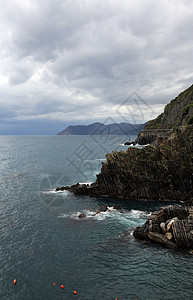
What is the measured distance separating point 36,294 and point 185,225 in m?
24.3

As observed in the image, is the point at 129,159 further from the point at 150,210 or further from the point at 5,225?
the point at 5,225

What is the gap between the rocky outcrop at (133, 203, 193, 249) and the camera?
30.1 meters

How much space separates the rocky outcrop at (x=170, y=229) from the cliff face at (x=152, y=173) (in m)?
17.7

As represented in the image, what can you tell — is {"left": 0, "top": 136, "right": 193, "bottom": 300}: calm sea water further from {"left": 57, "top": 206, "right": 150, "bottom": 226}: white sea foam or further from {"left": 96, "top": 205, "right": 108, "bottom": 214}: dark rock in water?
{"left": 96, "top": 205, "right": 108, "bottom": 214}: dark rock in water

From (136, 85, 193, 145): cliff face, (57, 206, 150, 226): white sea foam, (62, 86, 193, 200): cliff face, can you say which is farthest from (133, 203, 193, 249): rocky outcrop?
(136, 85, 193, 145): cliff face

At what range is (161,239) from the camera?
1227 inches

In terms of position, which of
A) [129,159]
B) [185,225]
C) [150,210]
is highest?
[129,159]

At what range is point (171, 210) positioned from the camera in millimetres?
35594

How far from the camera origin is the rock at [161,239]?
1200 inches

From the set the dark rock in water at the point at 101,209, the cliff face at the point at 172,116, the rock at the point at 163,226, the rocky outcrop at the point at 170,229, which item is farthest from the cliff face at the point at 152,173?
the cliff face at the point at 172,116

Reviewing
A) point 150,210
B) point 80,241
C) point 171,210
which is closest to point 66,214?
point 80,241

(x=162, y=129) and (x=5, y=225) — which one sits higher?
(x=162, y=129)

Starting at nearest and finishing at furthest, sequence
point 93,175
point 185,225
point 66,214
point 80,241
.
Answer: point 185,225 → point 80,241 → point 66,214 → point 93,175

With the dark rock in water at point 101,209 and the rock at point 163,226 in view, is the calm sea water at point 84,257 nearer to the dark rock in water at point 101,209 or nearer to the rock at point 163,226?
the dark rock in water at point 101,209
